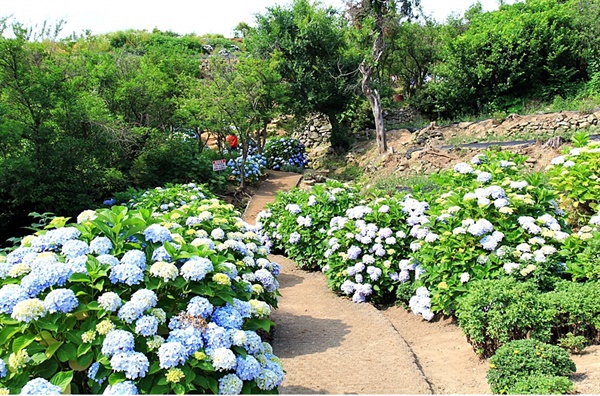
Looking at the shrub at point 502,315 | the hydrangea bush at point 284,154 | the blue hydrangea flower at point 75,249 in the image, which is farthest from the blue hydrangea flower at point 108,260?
the hydrangea bush at point 284,154

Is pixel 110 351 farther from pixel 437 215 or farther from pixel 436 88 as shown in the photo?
pixel 436 88

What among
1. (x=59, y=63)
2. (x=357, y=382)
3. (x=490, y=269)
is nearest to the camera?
(x=357, y=382)

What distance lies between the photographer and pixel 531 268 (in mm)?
4250

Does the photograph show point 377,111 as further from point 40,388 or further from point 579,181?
point 40,388

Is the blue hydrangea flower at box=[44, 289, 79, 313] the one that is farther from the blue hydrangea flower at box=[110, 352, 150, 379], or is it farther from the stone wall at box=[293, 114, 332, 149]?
the stone wall at box=[293, 114, 332, 149]

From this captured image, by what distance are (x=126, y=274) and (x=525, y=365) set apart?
2.54m

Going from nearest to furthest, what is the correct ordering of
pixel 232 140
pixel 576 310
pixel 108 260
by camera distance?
pixel 108 260, pixel 576 310, pixel 232 140

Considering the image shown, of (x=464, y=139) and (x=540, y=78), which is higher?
(x=540, y=78)

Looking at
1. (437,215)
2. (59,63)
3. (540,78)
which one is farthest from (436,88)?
(437,215)

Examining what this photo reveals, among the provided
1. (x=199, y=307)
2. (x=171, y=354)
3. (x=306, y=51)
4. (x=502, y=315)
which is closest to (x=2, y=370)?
(x=171, y=354)

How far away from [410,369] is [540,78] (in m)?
17.5

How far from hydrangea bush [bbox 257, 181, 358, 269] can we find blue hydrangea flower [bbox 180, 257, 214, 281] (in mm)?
4198

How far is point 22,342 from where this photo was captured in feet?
7.80

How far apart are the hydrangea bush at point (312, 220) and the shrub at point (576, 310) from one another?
3.39m
